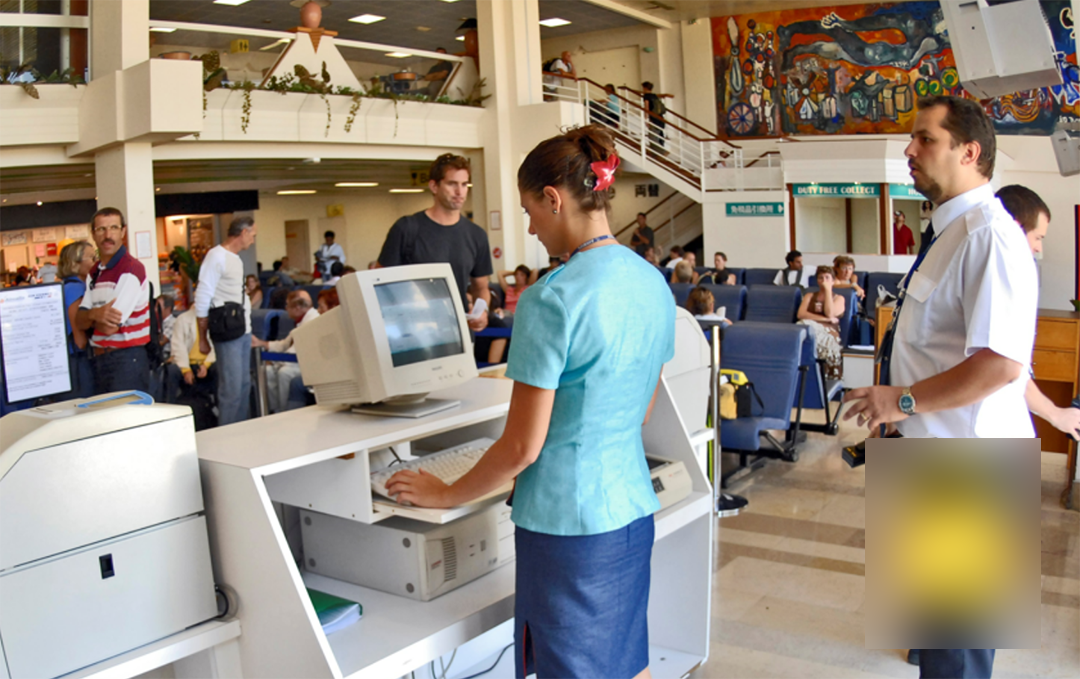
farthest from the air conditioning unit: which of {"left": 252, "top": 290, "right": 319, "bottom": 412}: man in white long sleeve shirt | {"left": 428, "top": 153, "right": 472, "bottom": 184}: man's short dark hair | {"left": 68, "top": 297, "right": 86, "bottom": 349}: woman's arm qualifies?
{"left": 68, "top": 297, "right": 86, "bottom": 349}: woman's arm

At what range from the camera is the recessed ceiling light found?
16297 millimetres

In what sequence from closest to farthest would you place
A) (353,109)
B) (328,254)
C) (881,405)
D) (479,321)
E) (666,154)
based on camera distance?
1. (881,405)
2. (479,321)
3. (353,109)
4. (328,254)
5. (666,154)

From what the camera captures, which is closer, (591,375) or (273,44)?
(591,375)

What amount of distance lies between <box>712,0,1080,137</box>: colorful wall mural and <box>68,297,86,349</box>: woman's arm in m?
15.7

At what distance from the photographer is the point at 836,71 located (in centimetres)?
1759

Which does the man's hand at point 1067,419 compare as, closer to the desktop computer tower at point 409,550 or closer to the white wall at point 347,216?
the desktop computer tower at point 409,550

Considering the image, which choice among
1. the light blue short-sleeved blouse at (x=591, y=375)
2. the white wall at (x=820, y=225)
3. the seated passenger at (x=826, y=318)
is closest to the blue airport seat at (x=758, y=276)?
the white wall at (x=820, y=225)

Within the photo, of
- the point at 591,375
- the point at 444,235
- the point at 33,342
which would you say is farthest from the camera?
the point at 33,342

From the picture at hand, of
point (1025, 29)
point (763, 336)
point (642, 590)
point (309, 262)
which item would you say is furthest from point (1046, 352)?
point (309, 262)

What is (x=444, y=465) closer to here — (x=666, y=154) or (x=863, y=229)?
(x=666, y=154)

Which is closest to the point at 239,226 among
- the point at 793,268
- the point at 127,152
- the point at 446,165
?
the point at 446,165

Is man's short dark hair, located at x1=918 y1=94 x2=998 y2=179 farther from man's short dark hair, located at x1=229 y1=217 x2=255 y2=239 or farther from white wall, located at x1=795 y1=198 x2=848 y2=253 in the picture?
white wall, located at x1=795 y1=198 x2=848 y2=253

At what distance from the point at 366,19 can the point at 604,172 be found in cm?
1595

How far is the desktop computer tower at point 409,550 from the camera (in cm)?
229
